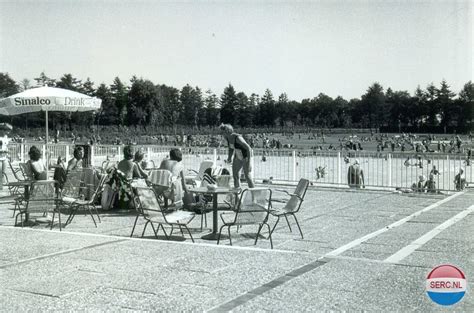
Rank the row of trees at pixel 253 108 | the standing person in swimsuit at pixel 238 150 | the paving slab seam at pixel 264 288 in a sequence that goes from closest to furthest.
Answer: the paving slab seam at pixel 264 288 < the standing person in swimsuit at pixel 238 150 < the row of trees at pixel 253 108

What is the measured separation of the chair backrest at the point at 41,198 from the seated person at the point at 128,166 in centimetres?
200

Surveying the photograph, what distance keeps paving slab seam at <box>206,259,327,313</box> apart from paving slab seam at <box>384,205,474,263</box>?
3.28ft

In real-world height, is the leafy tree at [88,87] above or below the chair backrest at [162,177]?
above

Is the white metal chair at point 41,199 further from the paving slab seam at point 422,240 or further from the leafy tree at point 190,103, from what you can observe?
the leafy tree at point 190,103

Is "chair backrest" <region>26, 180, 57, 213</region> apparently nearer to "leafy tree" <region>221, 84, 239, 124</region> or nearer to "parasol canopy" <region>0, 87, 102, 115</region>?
"parasol canopy" <region>0, 87, 102, 115</region>

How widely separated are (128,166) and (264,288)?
611cm

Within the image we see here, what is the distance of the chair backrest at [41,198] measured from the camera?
29.6ft

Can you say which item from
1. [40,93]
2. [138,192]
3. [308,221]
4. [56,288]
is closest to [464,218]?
[308,221]

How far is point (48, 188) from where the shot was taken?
9219 millimetres

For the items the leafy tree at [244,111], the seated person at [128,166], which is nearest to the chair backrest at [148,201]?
the seated person at [128,166]

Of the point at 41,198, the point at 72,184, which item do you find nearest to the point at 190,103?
the point at 72,184

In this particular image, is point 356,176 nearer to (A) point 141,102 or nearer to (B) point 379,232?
(B) point 379,232

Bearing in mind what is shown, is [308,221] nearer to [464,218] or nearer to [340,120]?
[464,218]

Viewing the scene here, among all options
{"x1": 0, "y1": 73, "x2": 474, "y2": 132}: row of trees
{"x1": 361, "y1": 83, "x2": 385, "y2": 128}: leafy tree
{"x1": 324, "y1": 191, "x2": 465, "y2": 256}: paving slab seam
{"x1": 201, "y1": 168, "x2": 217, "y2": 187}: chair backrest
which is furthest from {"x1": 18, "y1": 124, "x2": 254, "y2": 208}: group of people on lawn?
{"x1": 361, "y1": 83, "x2": 385, "y2": 128}: leafy tree
